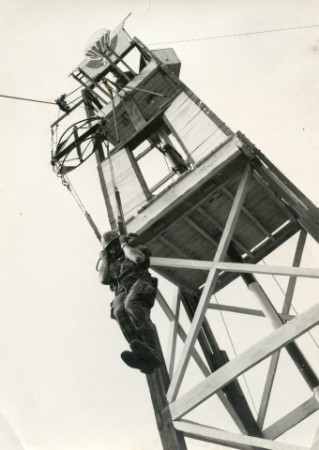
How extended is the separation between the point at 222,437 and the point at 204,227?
154 inches

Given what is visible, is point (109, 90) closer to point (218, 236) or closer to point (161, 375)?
point (218, 236)

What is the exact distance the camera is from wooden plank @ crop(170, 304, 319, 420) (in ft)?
13.7

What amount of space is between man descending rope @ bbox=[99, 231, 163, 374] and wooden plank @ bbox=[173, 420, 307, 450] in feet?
2.46

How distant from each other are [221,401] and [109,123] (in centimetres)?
701

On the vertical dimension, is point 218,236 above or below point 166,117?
below

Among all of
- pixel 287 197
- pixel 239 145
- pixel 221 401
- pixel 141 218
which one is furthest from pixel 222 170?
pixel 221 401

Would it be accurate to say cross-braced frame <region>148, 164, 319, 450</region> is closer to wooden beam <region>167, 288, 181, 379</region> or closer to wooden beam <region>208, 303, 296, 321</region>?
wooden beam <region>167, 288, 181, 379</region>

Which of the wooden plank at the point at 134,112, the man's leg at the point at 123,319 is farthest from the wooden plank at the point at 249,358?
the wooden plank at the point at 134,112

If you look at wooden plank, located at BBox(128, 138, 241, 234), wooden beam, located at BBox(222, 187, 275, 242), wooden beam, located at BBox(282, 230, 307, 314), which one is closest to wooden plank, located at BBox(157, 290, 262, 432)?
wooden beam, located at BBox(282, 230, 307, 314)

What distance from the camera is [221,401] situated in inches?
255

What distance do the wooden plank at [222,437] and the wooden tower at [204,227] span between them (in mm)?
10

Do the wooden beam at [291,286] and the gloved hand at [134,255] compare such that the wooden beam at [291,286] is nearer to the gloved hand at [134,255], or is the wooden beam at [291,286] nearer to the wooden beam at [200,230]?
the wooden beam at [200,230]

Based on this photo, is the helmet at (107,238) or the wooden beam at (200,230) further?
the wooden beam at (200,230)

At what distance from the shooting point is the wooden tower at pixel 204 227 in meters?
4.57
